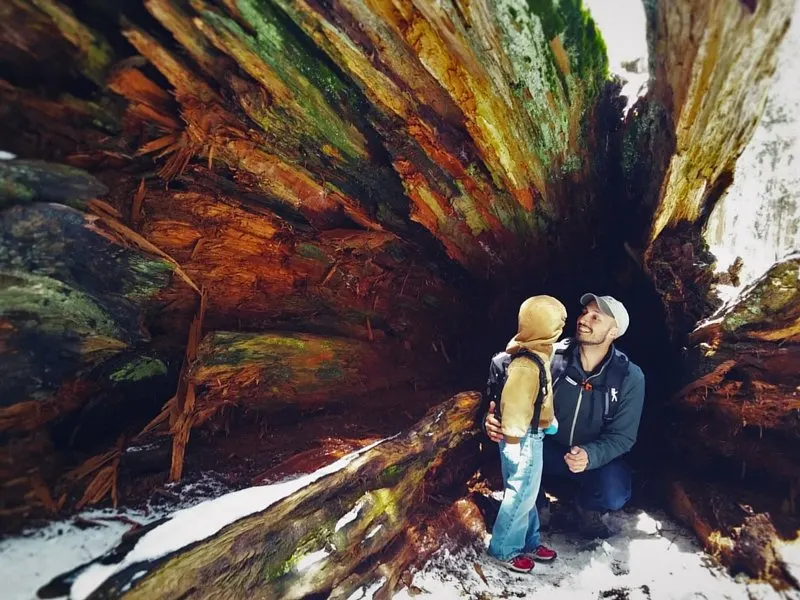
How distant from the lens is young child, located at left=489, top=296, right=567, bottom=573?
10.3 ft

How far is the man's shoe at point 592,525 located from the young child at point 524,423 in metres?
0.69

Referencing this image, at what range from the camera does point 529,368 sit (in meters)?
3.17

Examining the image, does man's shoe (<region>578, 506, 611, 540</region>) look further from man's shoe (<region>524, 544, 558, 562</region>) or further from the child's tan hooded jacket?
the child's tan hooded jacket

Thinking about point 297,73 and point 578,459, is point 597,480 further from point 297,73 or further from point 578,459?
point 297,73

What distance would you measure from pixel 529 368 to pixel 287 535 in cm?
191

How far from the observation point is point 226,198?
319 centimetres

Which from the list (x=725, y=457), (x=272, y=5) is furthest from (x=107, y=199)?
(x=725, y=457)

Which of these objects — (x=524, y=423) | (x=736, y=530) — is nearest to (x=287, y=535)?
(x=524, y=423)

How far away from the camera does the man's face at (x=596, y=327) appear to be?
371 centimetres

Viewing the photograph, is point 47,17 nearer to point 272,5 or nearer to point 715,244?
point 272,5

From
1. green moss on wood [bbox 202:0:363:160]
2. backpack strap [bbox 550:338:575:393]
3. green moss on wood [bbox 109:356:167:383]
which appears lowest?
backpack strap [bbox 550:338:575:393]

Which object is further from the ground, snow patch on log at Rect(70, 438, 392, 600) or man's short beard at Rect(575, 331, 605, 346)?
man's short beard at Rect(575, 331, 605, 346)

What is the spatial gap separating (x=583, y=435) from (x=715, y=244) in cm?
244

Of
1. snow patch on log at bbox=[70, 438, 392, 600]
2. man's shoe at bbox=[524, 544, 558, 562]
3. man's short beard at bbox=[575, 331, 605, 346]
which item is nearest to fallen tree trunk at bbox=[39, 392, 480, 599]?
snow patch on log at bbox=[70, 438, 392, 600]
